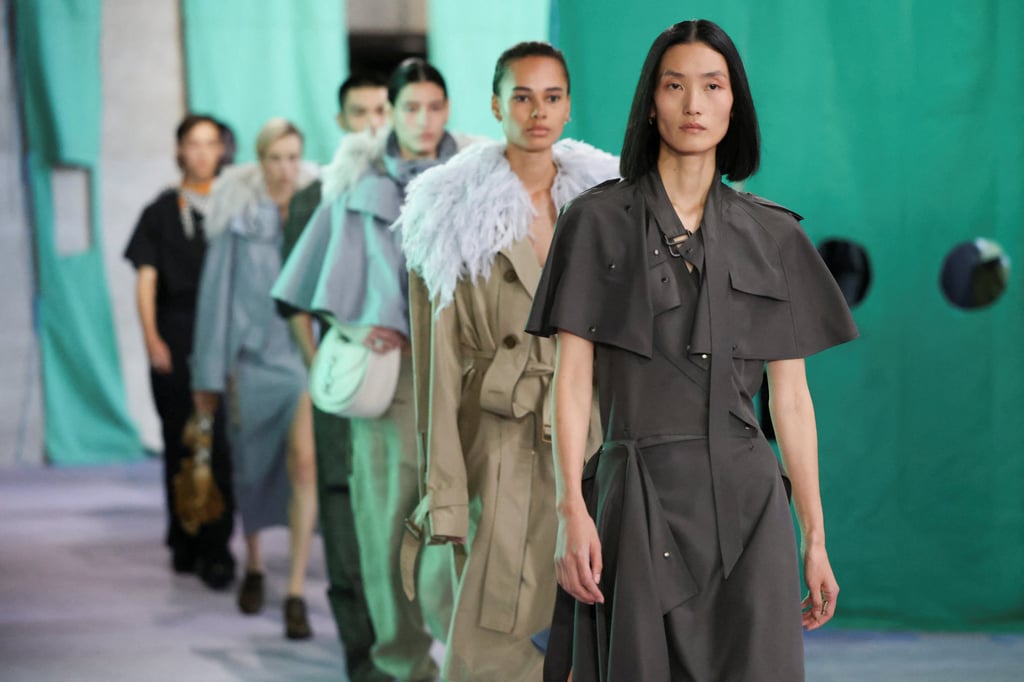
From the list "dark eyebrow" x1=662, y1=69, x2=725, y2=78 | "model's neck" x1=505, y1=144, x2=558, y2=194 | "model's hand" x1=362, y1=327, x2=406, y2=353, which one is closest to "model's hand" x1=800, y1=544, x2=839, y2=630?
"dark eyebrow" x1=662, y1=69, x2=725, y2=78

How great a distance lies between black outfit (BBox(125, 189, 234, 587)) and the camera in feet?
20.6

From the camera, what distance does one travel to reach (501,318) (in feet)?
10.8

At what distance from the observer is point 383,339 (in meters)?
4.10

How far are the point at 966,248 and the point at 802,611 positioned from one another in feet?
8.66

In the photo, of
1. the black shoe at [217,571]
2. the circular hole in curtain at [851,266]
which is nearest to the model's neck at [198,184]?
the black shoe at [217,571]

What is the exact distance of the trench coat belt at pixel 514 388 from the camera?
127 inches

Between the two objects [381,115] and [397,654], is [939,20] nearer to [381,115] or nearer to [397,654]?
[381,115]

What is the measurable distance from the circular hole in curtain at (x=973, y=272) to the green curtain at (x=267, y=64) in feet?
15.7

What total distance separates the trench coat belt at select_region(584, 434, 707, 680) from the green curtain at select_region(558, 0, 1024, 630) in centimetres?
252

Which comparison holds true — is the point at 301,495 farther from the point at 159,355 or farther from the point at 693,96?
the point at 693,96

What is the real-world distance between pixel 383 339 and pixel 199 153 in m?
2.69

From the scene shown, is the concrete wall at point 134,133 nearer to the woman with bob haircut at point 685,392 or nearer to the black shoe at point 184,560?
the black shoe at point 184,560

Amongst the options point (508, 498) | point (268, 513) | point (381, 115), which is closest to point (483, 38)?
point (381, 115)

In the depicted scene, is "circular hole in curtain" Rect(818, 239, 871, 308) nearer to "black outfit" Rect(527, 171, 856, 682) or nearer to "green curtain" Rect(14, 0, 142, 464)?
"black outfit" Rect(527, 171, 856, 682)
